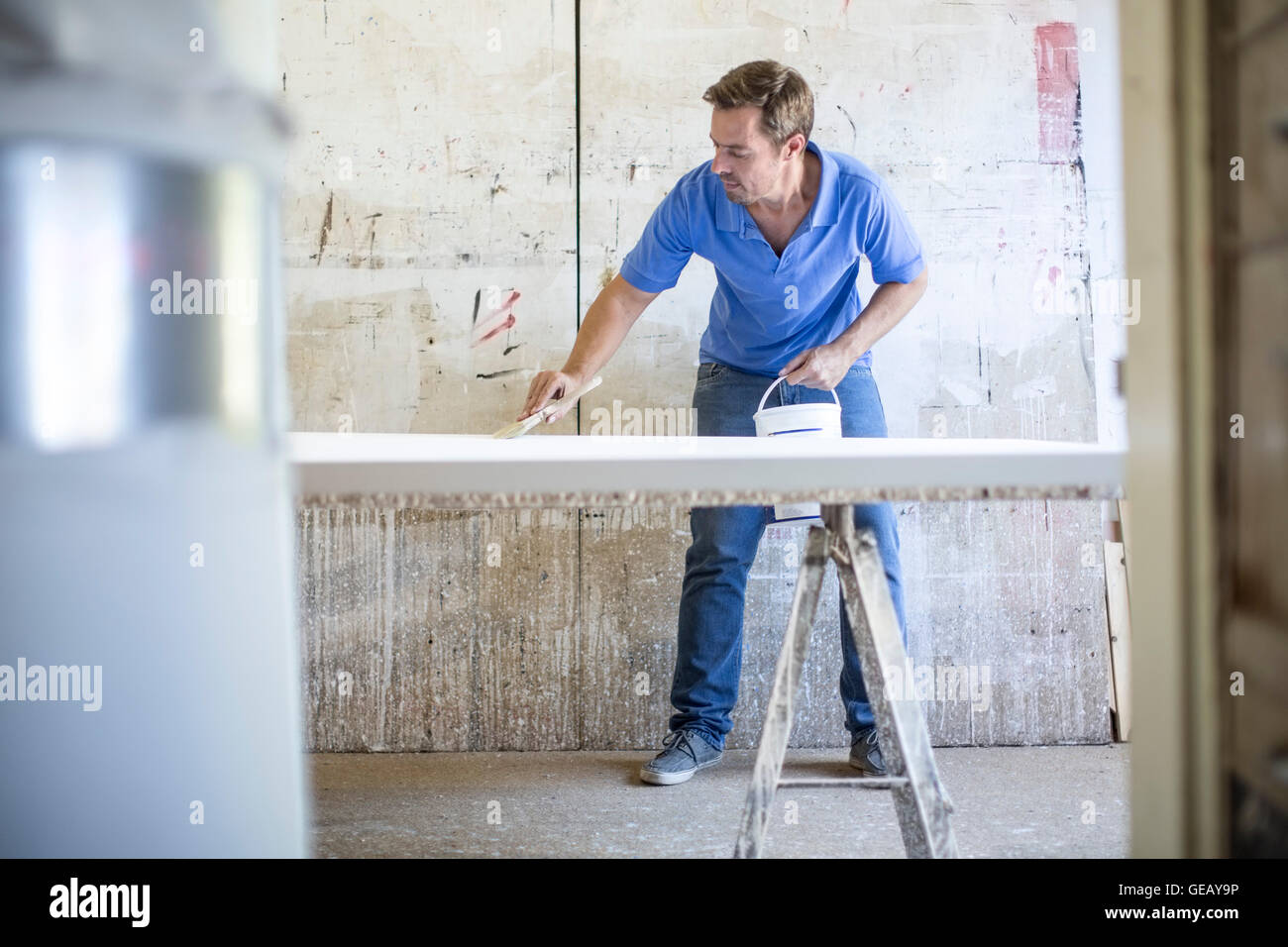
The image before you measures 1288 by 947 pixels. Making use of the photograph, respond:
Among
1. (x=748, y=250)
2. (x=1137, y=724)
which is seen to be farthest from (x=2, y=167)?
(x=748, y=250)

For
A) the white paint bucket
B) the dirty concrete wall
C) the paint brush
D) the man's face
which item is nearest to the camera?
the white paint bucket

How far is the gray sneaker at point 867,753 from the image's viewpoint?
2.48 m

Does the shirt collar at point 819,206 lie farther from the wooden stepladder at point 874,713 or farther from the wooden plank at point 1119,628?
the wooden plank at point 1119,628

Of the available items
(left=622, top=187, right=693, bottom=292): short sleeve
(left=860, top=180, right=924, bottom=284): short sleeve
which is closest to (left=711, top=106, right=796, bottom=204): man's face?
(left=622, top=187, right=693, bottom=292): short sleeve

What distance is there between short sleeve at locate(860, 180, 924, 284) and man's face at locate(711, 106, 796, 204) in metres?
0.25

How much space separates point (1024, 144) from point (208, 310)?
270cm

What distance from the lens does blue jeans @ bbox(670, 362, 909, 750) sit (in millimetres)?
2527

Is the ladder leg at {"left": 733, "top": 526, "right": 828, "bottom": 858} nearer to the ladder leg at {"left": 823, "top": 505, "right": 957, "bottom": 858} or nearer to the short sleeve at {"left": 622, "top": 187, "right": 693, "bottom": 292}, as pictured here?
the ladder leg at {"left": 823, "top": 505, "right": 957, "bottom": 858}

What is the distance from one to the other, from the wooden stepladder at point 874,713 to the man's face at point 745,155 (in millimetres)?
1086

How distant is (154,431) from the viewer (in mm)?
620

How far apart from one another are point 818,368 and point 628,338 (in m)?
0.64

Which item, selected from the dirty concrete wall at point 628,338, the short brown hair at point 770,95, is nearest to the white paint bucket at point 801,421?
the short brown hair at point 770,95

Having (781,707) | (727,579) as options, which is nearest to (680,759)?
(727,579)
